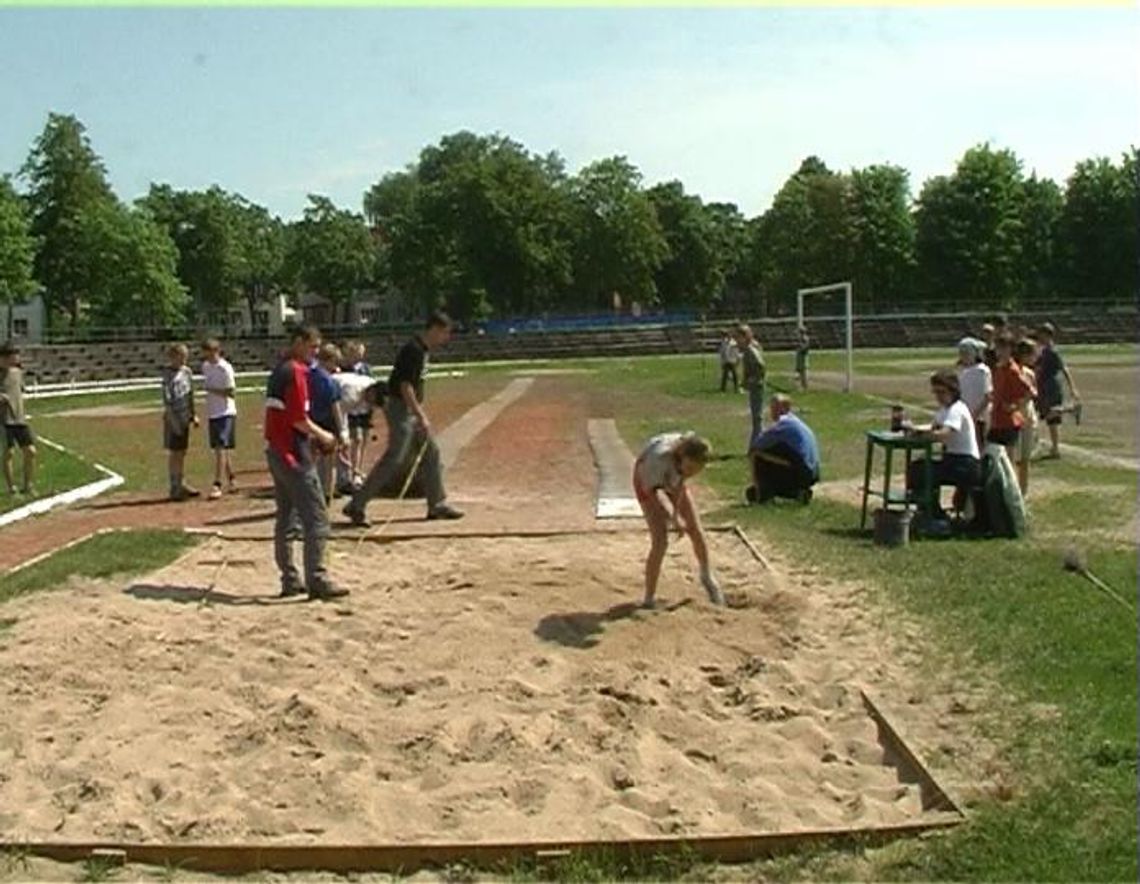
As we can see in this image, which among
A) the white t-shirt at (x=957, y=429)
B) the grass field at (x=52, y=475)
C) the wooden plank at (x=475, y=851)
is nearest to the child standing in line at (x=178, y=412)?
the grass field at (x=52, y=475)

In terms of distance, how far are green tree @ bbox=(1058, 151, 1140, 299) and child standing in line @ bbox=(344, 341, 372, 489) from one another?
3352 inches

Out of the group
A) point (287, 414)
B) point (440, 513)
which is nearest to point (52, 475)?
point (440, 513)

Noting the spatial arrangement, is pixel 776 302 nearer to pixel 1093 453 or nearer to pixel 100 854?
pixel 1093 453

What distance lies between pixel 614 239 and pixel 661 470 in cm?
9465

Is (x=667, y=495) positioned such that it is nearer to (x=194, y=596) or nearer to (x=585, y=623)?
(x=585, y=623)

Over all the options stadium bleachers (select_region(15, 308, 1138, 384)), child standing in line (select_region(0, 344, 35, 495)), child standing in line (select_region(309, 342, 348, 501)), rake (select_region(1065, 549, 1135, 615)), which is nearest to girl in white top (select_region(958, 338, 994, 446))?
rake (select_region(1065, 549, 1135, 615))

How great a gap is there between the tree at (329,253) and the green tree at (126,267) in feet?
66.3

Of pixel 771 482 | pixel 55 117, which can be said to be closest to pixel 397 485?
pixel 771 482

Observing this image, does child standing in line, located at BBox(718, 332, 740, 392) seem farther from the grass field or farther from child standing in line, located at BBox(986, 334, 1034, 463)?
child standing in line, located at BBox(986, 334, 1034, 463)

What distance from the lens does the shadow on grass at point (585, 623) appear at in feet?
28.9

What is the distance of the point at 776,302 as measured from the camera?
342 ft

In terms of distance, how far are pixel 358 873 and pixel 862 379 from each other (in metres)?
39.5

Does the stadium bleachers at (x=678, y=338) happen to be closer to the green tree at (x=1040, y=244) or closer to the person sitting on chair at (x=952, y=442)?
the green tree at (x=1040, y=244)

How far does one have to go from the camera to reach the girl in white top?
14.1 meters
